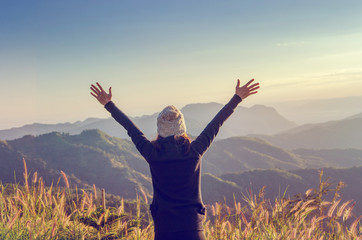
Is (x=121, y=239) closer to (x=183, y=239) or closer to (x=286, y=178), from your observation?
(x=183, y=239)

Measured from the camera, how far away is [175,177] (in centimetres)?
311

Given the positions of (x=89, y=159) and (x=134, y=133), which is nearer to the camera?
(x=134, y=133)

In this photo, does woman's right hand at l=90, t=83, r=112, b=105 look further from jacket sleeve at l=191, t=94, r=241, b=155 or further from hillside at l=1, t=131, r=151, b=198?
hillside at l=1, t=131, r=151, b=198

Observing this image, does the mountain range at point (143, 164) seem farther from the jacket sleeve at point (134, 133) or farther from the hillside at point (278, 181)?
the jacket sleeve at point (134, 133)

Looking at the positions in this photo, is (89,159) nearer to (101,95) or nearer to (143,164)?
(143,164)

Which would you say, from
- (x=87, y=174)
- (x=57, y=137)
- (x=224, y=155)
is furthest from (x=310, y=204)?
(x=224, y=155)

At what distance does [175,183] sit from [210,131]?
0.70 metres

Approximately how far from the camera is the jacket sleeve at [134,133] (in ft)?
10.5

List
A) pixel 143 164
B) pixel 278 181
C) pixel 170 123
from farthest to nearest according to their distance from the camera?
pixel 143 164 < pixel 278 181 < pixel 170 123

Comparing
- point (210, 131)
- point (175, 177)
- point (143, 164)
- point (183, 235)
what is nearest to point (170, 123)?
point (210, 131)

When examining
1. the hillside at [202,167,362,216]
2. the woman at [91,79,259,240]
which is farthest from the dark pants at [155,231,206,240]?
the hillside at [202,167,362,216]

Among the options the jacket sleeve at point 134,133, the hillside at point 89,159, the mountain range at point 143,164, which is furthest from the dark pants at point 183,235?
the hillside at point 89,159

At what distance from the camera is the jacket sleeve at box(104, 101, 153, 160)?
10.5 feet

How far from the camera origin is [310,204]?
15.4ft
